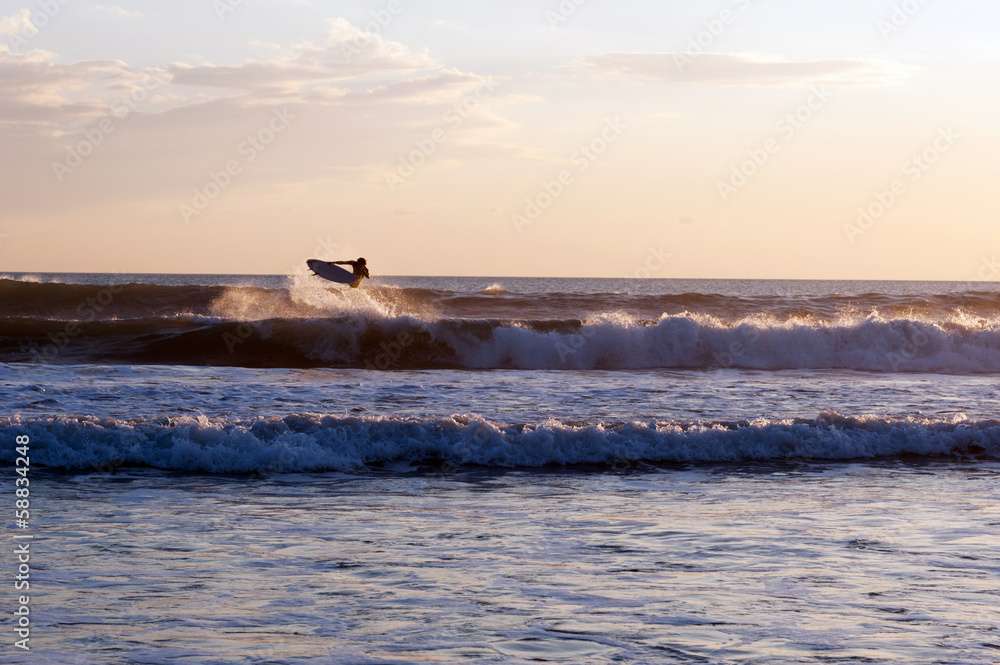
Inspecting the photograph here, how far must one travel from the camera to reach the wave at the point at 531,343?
22.9 m

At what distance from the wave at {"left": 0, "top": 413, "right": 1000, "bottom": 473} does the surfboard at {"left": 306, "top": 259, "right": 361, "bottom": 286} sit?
553 inches

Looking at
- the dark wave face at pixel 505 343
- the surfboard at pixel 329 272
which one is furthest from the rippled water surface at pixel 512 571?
the surfboard at pixel 329 272

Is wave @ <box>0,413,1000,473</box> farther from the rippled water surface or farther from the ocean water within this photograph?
the rippled water surface

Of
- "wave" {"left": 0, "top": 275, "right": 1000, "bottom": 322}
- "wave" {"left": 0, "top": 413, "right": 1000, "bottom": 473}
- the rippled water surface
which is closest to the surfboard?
"wave" {"left": 0, "top": 275, "right": 1000, "bottom": 322}

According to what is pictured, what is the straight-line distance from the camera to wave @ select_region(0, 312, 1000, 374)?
22.9 meters

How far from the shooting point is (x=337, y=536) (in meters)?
6.84

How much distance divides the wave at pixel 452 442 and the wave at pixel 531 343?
1116 cm

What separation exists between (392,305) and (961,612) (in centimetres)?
3120

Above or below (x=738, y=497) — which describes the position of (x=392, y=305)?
above

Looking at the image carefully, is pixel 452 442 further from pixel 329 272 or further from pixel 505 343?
pixel 329 272

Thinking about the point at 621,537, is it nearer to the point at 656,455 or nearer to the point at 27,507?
the point at 656,455

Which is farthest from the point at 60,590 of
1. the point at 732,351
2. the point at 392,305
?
the point at 392,305

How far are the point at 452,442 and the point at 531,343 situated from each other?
1342 centimetres

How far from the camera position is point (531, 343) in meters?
24.0
